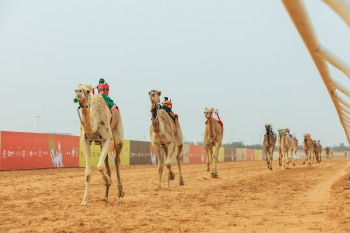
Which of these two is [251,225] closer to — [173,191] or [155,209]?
[155,209]

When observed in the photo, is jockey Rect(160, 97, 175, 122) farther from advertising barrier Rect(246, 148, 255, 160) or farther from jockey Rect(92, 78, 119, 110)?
advertising barrier Rect(246, 148, 255, 160)

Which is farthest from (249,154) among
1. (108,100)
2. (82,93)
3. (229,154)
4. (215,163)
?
(82,93)

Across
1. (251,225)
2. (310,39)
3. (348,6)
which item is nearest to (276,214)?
(251,225)

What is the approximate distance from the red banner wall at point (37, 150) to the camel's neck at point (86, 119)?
16.2m

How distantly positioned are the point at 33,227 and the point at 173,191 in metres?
6.30

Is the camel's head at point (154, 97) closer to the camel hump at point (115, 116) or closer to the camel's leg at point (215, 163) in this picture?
the camel hump at point (115, 116)

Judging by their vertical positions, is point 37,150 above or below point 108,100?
below

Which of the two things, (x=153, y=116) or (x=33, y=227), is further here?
(x=153, y=116)

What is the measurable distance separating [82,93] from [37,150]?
19.4 metres

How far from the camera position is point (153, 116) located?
1418cm

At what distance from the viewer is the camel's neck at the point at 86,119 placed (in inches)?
397

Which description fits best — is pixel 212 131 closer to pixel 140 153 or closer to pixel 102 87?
pixel 102 87

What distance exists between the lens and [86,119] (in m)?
10.2

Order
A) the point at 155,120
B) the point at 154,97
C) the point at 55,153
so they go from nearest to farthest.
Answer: the point at 154,97, the point at 155,120, the point at 55,153
